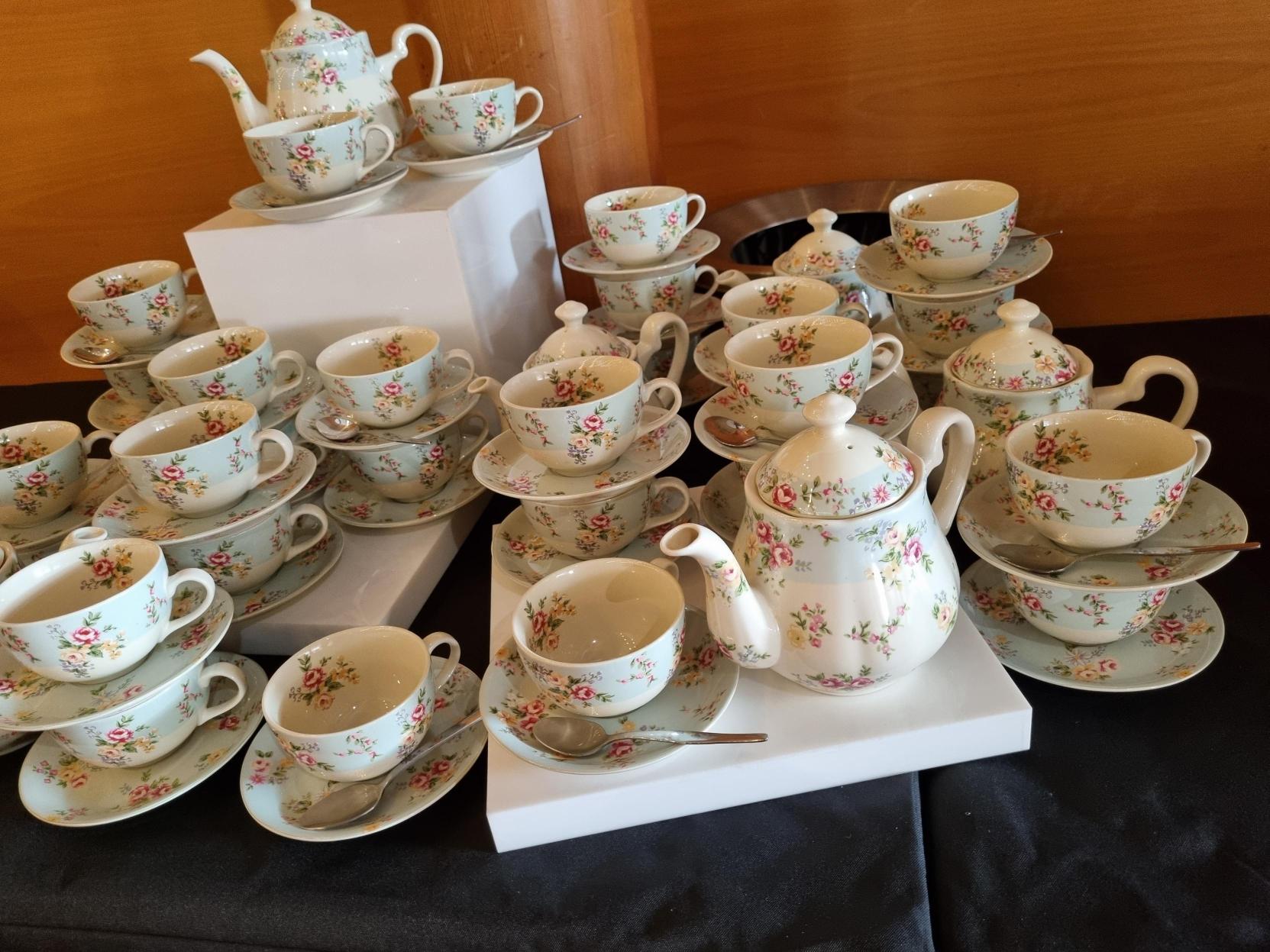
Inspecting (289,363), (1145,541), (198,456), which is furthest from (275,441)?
(1145,541)

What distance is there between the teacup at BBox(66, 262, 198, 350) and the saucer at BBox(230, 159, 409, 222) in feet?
0.44

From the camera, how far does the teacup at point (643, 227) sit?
2.97ft

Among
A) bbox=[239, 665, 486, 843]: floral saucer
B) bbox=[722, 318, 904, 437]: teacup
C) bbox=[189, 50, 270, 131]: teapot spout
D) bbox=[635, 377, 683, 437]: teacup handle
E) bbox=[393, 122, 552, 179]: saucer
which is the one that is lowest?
bbox=[239, 665, 486, 843]: floral saucer

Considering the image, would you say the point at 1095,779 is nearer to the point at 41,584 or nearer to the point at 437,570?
the point at 437,570

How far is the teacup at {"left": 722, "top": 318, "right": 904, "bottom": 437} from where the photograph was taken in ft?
2.18

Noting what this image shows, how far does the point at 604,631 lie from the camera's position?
649 millimetres

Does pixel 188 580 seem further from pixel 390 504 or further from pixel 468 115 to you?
pixel 468 115

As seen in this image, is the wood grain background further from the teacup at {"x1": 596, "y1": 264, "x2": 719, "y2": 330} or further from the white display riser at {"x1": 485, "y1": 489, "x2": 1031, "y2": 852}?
the white display riser at {"x1": 485, "y1": 489, "x2": 1031, "y2": 852}

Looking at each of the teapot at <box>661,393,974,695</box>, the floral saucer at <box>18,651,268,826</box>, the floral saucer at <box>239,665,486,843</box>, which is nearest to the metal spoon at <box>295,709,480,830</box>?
the floral saucer at <box>239,665,486,843</box>

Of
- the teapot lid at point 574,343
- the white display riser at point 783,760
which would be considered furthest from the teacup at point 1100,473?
the teapot lid at point 574,343

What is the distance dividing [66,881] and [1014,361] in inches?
28.9

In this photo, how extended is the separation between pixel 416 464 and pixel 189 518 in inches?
7.7

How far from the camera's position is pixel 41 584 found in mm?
672

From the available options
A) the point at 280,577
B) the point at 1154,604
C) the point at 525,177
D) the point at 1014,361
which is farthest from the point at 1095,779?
the point at 525,177
